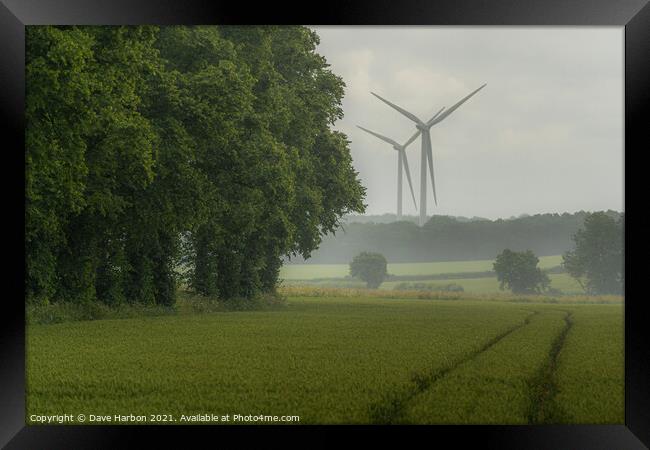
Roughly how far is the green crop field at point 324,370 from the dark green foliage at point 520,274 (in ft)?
98.7

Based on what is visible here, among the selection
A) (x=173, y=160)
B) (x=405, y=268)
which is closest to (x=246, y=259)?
(x=173, y=160)

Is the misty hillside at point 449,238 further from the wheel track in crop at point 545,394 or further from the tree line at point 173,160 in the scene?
the wheel track in crop at point 545,394

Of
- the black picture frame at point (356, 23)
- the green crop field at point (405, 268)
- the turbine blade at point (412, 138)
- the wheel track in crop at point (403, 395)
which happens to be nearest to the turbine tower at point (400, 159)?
the turbine blade at point (412, 138)

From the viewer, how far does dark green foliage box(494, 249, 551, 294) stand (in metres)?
70.4

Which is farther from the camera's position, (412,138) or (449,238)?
(449,238)

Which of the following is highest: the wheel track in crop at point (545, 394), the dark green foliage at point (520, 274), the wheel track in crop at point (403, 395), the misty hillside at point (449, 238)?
the misty hillside at point (449, 238)

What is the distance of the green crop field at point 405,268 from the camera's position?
5412 cm

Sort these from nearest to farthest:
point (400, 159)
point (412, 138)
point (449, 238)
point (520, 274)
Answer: point (400, 159)
point (412, 138)
point (449, 238)
point (520, 274)

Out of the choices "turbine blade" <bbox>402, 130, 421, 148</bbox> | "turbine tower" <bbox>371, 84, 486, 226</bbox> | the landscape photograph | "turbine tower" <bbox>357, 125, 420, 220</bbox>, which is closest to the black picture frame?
the landscape photograph

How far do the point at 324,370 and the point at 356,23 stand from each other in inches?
419

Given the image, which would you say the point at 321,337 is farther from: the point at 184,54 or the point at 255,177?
the point at 184,54

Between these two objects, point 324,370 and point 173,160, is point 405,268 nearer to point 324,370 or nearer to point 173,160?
point 173,160

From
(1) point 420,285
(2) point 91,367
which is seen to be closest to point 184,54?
(2) point 91,367

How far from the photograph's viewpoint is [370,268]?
59031 millimetres
